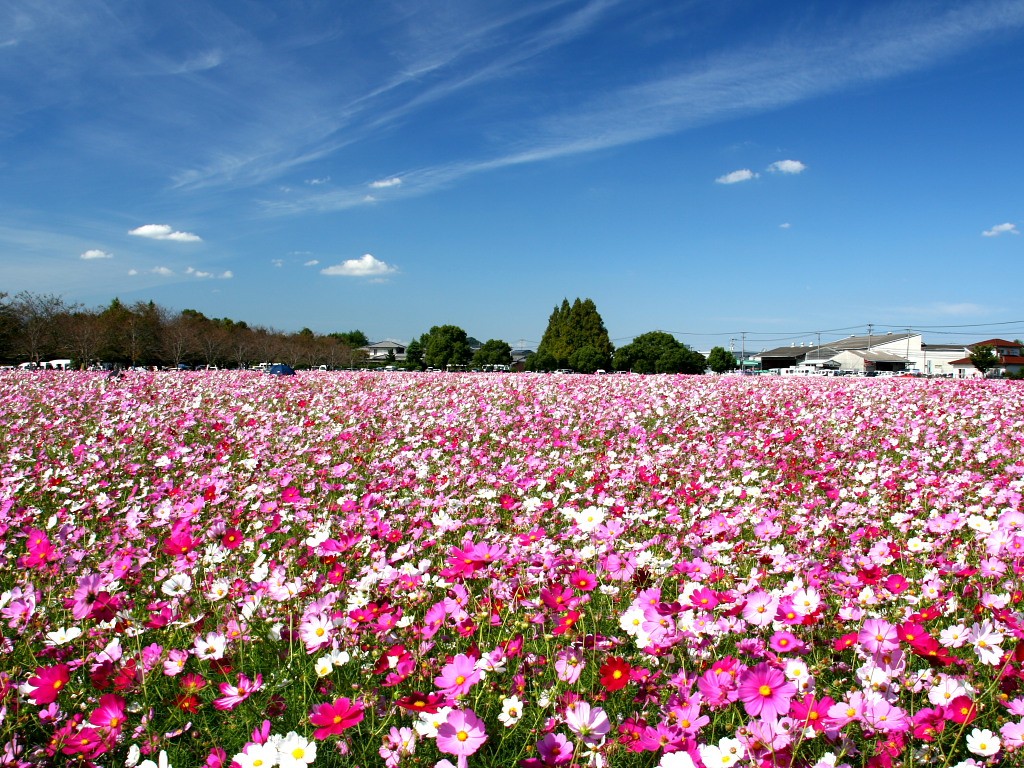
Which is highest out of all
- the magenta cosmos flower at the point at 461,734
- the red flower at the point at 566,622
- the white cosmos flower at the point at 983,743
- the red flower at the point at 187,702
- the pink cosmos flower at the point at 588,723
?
the red flower at the point at 566,622

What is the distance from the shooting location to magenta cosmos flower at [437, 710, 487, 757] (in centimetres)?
149

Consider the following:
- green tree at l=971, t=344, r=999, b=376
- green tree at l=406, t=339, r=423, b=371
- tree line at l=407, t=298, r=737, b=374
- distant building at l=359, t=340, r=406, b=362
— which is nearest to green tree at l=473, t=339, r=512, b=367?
tree line at l=407, t=298, r=737, b=374

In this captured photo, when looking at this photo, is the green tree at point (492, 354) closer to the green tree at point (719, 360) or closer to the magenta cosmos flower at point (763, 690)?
the green tree at point (719, 360)

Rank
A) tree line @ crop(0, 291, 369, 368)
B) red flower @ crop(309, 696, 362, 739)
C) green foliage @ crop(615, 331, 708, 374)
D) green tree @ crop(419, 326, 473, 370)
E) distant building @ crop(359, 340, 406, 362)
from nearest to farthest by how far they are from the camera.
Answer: red flower @ crop(309, 696, 362, 739)
tree line @ crop(0, 291, 369, 368)
green foliage @ crop(615, 331, 708, 374)
green tree @ crop(419, 326, 473, 370)
distant building @ crop(359, 340, 406, 362)

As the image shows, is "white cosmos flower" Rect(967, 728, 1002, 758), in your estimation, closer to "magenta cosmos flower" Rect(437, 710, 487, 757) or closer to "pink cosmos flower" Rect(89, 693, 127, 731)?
"magenta cosmos flower" Rect(437, 710, 487, 757)

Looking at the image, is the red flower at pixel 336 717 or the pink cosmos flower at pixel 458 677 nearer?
the red flower at pixel 336 717

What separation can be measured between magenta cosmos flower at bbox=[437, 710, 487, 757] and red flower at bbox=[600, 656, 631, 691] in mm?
333

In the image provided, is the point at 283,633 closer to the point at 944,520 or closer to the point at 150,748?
the point at 150,748

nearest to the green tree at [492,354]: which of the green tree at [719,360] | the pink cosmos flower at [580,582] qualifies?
the green tree at [719,360]

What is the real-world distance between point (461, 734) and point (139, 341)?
49936mm

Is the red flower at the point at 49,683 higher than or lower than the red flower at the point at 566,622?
higher

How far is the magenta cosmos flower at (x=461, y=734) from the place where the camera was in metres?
1.49

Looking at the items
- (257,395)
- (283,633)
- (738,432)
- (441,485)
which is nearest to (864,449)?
(738,432)

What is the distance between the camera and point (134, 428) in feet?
25.9
